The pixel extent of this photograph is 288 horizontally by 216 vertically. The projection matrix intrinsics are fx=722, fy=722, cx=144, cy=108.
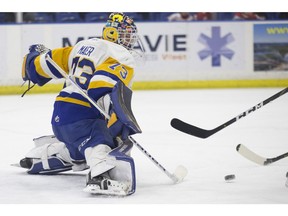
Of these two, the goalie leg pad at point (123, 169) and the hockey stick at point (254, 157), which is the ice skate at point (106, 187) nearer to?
the goalie leg pad at point (123, 169)

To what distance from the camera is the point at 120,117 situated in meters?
2.75

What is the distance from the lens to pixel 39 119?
211 inches

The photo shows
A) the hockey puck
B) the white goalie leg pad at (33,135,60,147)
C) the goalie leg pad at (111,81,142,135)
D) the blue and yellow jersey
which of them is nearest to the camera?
the goalie leg pad at (111,81,142,135)

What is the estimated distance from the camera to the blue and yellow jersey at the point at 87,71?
2.88 m

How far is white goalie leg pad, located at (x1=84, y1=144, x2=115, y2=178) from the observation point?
9.23ft

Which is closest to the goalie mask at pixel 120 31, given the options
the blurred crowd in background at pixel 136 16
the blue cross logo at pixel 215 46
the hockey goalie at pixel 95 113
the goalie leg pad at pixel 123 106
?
the hockey goalie at pixel 95 113

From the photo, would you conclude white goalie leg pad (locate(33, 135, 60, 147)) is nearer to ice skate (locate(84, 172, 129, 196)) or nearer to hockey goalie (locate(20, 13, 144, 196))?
hockey goalie (locate(20, 13, 144, 196))

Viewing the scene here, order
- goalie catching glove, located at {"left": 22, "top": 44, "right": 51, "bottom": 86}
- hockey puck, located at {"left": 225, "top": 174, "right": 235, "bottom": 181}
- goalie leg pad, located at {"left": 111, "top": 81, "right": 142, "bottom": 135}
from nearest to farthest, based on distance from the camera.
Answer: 1. goalie leg pad, located at {"left": 111, "top": 81, "right": 142, "bottom": 135}
2. hockey puck, located at {"left": 225, "top": 174, "right": 235, "bottom": 181}
3. goalie catching glove, located at {"left": 22, "top": 44, "right": 51, "bottom": 86}

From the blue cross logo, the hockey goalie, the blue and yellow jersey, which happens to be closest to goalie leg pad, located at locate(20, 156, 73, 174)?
the hockey goalie

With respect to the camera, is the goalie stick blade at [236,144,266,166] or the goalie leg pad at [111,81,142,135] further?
the goalie stick blade at [236,144,266,166]

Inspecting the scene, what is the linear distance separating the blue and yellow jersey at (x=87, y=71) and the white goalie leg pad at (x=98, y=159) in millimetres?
186

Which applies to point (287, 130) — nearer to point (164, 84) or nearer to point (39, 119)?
point (39, 119)

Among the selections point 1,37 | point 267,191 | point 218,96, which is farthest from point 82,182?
point 1,37

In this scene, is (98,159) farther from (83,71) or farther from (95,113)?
(83,71)
